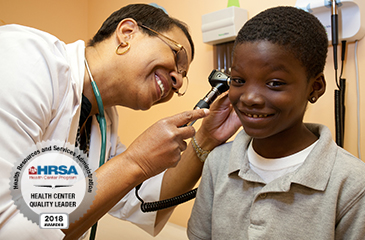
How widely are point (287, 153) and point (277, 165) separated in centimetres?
4

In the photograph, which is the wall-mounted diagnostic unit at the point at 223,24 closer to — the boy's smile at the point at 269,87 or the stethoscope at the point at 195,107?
the stethoscope at the point at 195,107

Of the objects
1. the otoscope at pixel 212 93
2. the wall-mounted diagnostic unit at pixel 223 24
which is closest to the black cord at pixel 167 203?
the otoscope at pixel 212 93

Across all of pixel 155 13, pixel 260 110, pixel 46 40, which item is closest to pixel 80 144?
pixel 46 40

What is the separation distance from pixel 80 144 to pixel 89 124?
84mm

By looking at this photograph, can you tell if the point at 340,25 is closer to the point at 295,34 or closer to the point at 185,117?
the point at 295,34

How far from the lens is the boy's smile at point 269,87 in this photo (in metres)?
0.68

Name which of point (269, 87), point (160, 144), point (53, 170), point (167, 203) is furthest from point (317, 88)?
point (53, 170)

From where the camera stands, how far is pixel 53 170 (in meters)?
0.86

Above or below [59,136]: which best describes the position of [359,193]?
Answer: below

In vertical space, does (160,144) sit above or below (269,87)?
below

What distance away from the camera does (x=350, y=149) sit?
1136 mm

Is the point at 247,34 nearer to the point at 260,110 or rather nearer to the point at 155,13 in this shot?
the point at 260,110

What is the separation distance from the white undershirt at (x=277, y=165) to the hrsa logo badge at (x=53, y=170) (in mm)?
533

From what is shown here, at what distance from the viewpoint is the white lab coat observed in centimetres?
67
